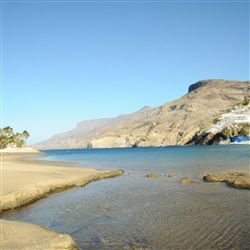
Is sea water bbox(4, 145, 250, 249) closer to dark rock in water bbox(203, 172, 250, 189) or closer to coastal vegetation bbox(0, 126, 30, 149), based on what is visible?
dark rock in water bbox(203, 172, 250, 189)

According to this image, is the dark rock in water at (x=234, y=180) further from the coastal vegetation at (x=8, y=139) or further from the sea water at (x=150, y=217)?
the coastal vegetation at (x=8, y=139)

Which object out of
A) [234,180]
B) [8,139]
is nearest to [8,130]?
[8,139]

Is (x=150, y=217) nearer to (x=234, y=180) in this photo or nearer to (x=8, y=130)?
(x=234, y=180)

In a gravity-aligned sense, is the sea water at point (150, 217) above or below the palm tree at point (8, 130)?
below

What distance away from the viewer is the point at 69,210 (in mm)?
16984

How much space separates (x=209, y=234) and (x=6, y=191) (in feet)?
50.3

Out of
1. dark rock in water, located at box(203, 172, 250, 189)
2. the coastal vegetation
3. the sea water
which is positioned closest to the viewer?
the sea water

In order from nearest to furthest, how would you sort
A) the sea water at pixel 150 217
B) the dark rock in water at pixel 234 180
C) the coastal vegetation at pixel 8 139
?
the sea water at pixel 150 217
the dark rock in water at pixel 234 180
the coastal vegetation at pixel 8 139

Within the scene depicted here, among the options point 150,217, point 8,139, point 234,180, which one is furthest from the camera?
point 8,139

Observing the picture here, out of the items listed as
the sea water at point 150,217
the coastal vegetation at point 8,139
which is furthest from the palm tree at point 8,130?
the sea water at point 150,217

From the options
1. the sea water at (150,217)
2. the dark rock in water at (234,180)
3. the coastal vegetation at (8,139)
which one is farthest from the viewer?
the coastal vegetation at (8,139)

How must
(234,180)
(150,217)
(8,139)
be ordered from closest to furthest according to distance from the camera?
(150,217)
(234,180)
(8,139)

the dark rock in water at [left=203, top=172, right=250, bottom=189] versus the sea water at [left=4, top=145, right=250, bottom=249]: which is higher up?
the dark rock in water at [left=203, top=172, right=250, bottom=189]

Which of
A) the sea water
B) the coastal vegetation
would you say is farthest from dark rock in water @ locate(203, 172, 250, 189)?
the coastal vegetation
